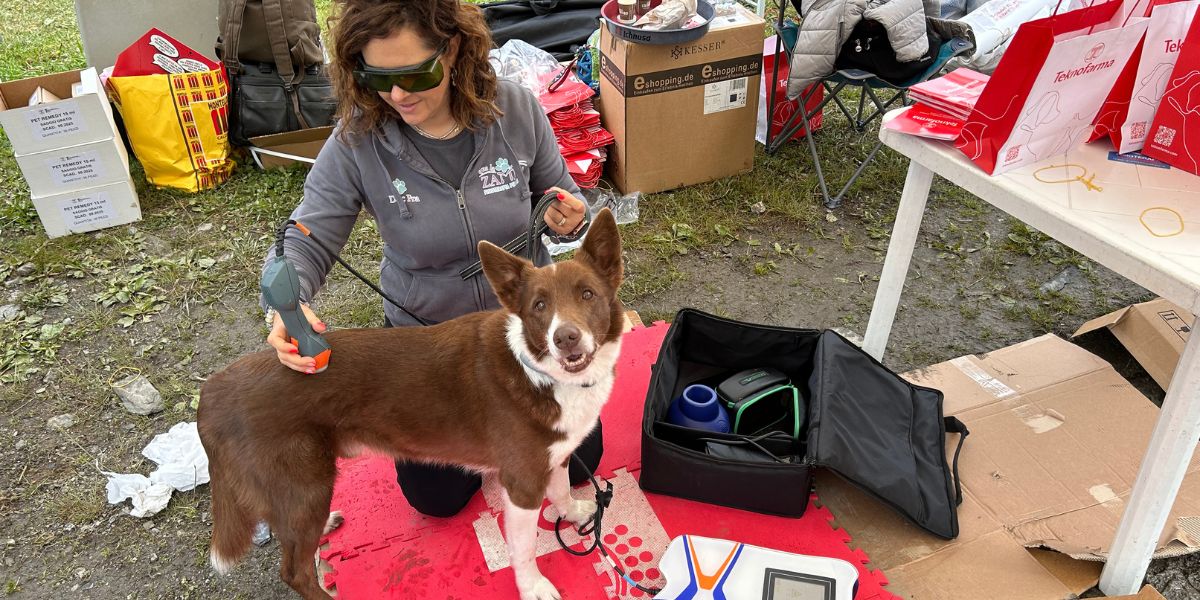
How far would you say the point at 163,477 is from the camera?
3133 millimetres

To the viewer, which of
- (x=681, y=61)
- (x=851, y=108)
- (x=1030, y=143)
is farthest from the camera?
(x=851, y=108)

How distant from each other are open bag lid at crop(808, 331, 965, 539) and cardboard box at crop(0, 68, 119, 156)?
4.51 metres

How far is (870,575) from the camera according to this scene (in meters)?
2.55

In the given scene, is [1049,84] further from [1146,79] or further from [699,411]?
[699,411]

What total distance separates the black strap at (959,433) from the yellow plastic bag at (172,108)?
16.0ft

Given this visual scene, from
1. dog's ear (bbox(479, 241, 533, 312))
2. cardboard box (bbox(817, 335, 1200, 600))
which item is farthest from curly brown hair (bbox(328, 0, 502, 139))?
cardboard box (bbox(817, 335, 1200, 600))

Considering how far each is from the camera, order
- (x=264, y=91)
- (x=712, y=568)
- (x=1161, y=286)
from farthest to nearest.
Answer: (x=264, y=91), (x=712, y=568), (x=1161, y=286)

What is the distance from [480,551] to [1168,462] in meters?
2.25

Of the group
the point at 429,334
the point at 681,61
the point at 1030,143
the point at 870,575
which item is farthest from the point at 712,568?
the point at 681,61

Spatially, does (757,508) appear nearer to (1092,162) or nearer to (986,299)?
(1092,162)

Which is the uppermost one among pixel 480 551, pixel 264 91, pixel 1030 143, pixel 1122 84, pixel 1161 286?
pixel 1122 84

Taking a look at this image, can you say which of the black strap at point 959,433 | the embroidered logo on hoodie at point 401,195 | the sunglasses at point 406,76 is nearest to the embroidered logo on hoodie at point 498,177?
the embroidered logo on hoodie at point 401,195

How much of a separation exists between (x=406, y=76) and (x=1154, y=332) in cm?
356

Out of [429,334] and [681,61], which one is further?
[681,61]
